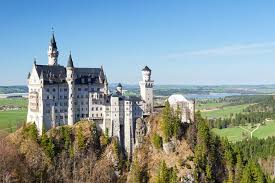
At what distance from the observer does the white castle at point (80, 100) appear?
11012cm

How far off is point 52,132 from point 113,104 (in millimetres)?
18203

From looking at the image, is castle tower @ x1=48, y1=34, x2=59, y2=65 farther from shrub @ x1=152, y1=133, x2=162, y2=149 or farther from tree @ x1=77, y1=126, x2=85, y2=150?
shrub @ x1=152, y1=133, x2=162, y2=149

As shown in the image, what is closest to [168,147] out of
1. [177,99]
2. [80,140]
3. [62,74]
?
[177,99]

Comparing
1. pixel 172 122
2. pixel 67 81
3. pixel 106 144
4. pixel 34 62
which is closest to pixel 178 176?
pixel 172 122

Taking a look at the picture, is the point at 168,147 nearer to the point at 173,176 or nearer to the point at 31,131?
the point at 173,176

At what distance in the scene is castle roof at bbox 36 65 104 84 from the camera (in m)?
111

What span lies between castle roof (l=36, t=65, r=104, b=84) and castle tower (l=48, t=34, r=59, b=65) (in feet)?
17.2

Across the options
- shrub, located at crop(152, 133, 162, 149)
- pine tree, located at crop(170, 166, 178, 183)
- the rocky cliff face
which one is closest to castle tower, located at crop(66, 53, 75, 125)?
the rocky cliff face

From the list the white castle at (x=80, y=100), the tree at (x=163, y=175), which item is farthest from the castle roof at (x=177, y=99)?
the tree at (x=163, y=175)

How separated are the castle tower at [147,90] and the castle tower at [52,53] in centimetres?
2553

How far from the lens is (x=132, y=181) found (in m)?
108

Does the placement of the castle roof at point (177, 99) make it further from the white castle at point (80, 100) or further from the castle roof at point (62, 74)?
the castle roof at point (62, 74)

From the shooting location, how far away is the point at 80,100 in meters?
115

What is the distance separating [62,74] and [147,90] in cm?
2442
